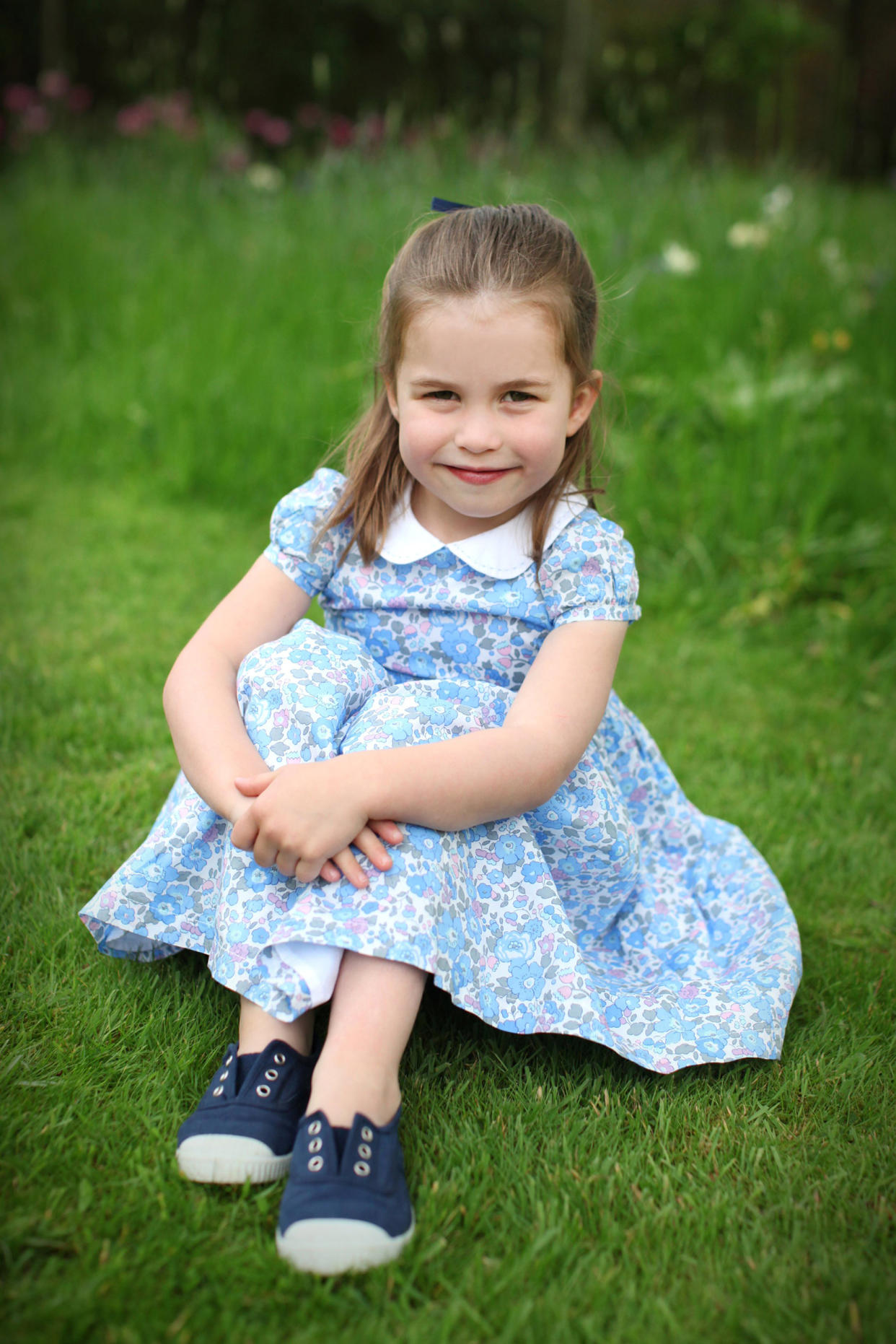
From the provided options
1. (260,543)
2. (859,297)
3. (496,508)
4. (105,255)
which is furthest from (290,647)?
(105,255)

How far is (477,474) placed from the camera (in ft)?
4.94

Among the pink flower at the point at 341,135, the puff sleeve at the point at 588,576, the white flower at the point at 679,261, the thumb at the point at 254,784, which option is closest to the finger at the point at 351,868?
the thumb at the point at 254,784

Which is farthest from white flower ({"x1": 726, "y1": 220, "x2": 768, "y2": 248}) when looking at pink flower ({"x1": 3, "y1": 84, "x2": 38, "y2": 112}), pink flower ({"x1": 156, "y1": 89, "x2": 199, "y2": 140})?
pink flower ({"x1": 3, "y1": 84, "x2": 38, "y2": 112})

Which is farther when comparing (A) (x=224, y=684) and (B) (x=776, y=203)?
(B) (x=776, y=203)

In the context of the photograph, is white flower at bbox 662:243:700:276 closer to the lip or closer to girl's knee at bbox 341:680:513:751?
the lip

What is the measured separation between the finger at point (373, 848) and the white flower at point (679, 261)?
3.23m

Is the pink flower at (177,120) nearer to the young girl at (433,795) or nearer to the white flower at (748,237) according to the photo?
the white flower at (748,237)

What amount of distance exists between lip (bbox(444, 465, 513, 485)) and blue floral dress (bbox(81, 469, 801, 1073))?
12cm

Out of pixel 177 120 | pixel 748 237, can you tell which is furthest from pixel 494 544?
pixel 177 120

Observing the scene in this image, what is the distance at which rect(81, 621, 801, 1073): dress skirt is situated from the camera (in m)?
1.25

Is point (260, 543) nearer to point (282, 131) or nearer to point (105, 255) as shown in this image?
point (105, 255)

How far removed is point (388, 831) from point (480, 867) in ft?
0.62

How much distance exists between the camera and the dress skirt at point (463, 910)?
1252 mm

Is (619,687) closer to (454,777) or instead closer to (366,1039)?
(454,777)
